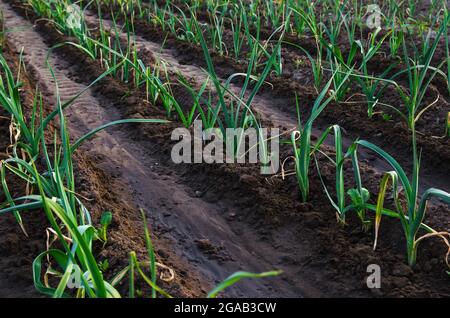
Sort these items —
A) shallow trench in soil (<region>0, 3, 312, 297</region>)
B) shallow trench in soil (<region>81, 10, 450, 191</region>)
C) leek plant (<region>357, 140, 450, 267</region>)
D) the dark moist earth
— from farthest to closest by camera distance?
shallow trench in soil (<region>81, 10, 450, 191</region>) < shallow trench in soil (<region>0, 3, 312, 297</region>) < the dark moist earth < leek plant (<region>357, 140, 450, 267</region>)

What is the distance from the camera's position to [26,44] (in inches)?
223

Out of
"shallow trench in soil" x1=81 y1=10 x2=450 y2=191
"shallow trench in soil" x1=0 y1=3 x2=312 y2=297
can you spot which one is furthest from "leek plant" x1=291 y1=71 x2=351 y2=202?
"shallow trench in soil" x1=81 y1=10 x2=450 y2=191

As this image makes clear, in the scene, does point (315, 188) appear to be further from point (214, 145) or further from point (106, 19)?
point (106, 19)

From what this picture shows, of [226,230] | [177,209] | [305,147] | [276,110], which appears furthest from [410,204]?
[276,110]

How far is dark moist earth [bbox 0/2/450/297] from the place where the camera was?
2.21m

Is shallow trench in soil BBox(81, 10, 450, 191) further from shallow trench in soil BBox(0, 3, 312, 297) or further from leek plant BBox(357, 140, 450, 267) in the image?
leek plant BBox(357, 140, 450, 267)

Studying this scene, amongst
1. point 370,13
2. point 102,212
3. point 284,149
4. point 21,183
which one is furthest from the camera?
point 370,13

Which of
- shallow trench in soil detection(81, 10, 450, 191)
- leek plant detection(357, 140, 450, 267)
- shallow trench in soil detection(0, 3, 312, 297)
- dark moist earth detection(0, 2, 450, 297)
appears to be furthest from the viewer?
shallow trench in soil detection(81, 10, 450, 191)

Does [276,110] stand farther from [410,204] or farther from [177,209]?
[410,204]

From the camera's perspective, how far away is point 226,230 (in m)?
2.63

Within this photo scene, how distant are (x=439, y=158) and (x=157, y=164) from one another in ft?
5.36

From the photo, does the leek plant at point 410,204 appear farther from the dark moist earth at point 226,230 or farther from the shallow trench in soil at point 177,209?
the shallow trench in soil at point 177,209

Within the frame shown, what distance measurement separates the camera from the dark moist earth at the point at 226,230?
7.24 ft

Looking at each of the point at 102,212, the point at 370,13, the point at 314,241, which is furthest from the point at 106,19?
the point at 314,241
